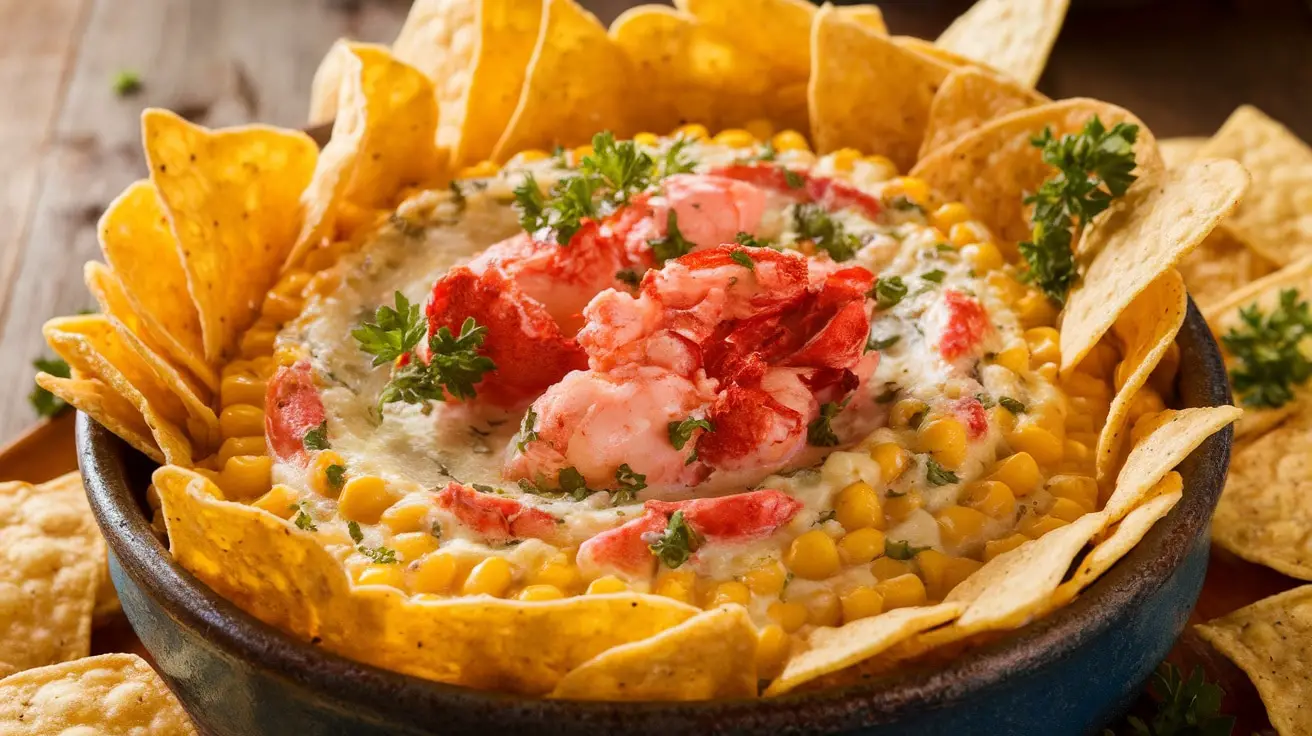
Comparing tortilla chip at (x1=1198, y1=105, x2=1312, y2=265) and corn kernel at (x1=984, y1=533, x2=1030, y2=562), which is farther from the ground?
corn kernel at (x1=984, y1=533, x2=1030, y2=562)

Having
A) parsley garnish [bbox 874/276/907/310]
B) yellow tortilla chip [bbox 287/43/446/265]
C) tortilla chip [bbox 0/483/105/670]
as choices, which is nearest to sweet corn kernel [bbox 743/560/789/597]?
parsley garnish [bbox 874/276/907/310]

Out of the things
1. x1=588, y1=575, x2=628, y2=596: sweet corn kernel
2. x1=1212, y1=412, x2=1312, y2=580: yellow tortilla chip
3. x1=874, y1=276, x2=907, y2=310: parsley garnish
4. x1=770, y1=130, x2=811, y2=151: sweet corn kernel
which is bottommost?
x1=1212, y1=412, x2=1312, y2=580: yellow tortilla chip

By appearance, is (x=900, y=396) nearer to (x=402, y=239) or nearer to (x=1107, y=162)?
(x=1107, y=162)

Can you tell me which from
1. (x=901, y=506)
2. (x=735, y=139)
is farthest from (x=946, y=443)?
(x=735, y=139)

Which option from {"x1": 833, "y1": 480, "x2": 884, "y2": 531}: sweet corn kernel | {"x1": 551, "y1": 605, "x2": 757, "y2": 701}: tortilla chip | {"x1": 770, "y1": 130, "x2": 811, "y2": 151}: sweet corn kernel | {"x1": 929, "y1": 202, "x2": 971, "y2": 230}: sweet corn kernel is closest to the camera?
{"x1": 551, "y1": 605, "x2": 757, "y2": 701}: tortilla chip

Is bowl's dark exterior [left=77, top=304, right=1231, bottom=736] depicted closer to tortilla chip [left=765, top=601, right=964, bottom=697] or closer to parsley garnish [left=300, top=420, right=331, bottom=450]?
tortilla chip [left=765, top=601, right=964, bottom=697]

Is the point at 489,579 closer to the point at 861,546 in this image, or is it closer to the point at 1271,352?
the point at 861,546

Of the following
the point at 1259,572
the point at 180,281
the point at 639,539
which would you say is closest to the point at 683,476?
the point at 639,539
